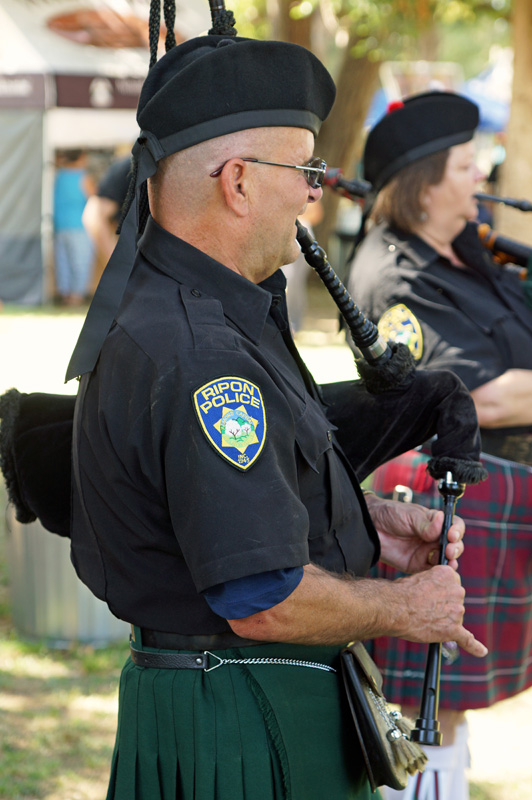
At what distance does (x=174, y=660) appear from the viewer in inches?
63.4

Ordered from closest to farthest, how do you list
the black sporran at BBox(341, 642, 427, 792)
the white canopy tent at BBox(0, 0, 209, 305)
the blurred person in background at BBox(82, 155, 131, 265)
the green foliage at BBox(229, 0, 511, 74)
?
the black sporran at BBox(341, 642, 427, 792) < the blurred person in background at BBox(82, 155, 131, 265) < the green foliage at BBox(229, 0, 511, 74) < the white canopy tent at BBox(0, 0, 209, 305)

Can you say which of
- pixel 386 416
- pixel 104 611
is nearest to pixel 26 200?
pixel 104 611

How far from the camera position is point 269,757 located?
1.59 m

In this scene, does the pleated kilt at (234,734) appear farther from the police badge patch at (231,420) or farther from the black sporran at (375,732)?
the police badge patch at (231,420)

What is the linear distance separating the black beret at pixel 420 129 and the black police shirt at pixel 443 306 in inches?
8.8

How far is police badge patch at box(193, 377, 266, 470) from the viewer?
4.42 ft

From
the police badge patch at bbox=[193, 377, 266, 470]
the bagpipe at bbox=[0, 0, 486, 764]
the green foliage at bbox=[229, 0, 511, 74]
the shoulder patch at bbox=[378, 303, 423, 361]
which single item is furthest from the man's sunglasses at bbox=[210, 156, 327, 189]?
the green foliage at bbox=[229, 0, 511, 74]

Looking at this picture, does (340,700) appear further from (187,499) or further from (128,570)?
(187,499)

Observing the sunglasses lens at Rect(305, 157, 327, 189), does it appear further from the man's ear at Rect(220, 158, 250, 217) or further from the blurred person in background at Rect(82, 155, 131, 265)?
the blurred person in background at Rect(82, 155, 131, 265)

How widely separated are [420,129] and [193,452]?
182cm

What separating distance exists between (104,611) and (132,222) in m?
2.64

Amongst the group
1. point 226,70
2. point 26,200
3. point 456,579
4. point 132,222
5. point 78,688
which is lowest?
point 78,688

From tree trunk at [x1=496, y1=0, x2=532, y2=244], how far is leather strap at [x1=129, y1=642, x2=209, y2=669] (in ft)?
13.2

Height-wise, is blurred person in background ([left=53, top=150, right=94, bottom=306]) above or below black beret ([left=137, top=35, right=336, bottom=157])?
above
